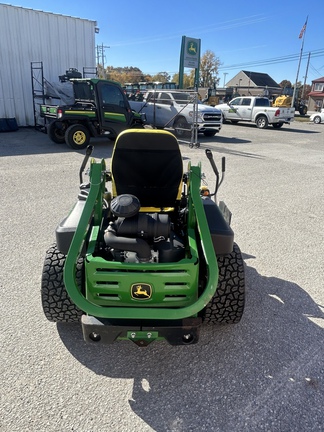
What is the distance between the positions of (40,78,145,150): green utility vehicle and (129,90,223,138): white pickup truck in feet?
9.17

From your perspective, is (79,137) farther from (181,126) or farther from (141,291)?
(141,291)

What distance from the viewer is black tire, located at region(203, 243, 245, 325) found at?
243 cm

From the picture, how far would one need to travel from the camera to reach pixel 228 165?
895 centimetres

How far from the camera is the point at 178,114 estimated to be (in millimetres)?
12805

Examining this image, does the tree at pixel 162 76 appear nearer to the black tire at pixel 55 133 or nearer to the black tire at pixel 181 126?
the black tire at pixel 181 126

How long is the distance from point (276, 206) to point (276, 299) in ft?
9.61

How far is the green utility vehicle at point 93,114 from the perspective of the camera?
32.8ft

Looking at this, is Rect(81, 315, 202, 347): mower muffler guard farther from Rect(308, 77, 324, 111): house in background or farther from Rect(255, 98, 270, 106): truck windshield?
Rect(308, 77, 324, 111): house in background

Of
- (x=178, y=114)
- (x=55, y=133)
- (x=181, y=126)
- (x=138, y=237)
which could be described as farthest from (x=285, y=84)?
(x=138, y=237)

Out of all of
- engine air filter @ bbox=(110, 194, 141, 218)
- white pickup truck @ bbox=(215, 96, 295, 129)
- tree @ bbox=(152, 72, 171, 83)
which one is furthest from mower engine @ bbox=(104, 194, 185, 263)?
tree @ bbox=(152, 72, 171, 83)

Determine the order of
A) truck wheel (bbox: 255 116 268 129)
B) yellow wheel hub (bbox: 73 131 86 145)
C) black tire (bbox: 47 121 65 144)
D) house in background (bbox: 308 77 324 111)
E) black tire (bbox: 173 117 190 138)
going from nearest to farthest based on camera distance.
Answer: yellow wheel hub (bbox: 73 131 86 145) < black tire (bbox: 47 121 65 144) < black tire (bbox: 173 117 190 138) < truck wheel (bbox: 255 116 268 129) < house in background (bbox: 308 77 324 111)

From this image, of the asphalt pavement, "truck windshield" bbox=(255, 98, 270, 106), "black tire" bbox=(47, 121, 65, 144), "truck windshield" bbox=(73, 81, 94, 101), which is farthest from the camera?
"truck windshield" bbox=(255, 98, 270, 106)

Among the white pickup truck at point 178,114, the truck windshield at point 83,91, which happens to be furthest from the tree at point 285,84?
the truck windshield at point 83,91

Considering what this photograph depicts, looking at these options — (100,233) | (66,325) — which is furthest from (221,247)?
(66,325)
